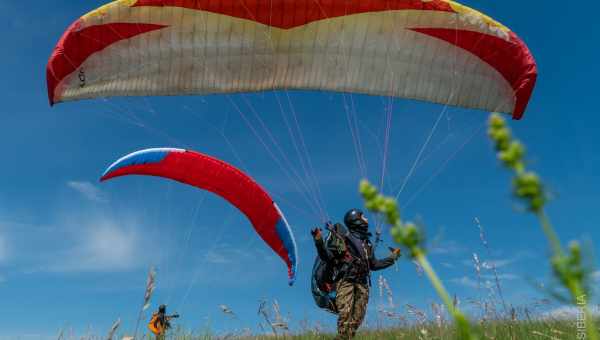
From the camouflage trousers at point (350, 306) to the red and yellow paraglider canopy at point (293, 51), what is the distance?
14.5ft

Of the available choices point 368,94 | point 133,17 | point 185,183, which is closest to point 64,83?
point 133,17

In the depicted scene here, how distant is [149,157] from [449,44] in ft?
21.6

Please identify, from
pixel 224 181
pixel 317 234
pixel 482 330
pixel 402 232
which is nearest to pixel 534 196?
pixel 402 232

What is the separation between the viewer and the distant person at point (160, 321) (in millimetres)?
9816

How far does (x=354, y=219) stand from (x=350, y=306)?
1.43 m

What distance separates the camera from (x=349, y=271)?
7.98 m

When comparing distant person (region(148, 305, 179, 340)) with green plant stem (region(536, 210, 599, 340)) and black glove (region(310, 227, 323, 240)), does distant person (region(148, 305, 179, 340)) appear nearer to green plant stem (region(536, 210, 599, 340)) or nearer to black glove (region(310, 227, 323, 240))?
black glove (region(310, 227, 323, 240))

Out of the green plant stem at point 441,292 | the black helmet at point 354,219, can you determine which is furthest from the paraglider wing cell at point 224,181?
the green plant stem at point 441,292

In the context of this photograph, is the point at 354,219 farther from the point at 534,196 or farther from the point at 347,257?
the point at 534,196

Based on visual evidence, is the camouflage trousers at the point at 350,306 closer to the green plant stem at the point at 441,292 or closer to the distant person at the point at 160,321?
the distant person at the point at 160,321

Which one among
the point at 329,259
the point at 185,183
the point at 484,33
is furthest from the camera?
the point at 185,183

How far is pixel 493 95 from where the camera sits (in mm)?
10188

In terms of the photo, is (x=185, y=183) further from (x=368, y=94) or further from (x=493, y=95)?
(x=493, y=95)

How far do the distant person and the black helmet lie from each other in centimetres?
409
